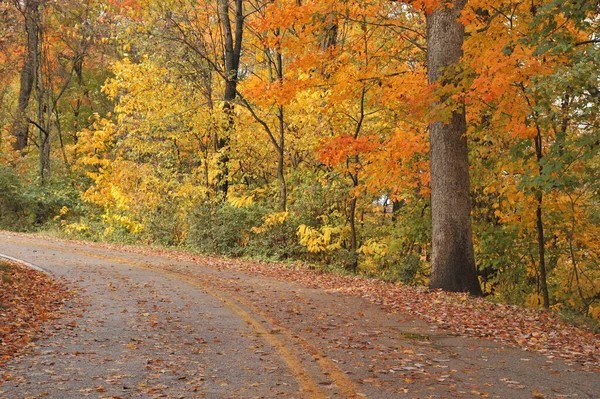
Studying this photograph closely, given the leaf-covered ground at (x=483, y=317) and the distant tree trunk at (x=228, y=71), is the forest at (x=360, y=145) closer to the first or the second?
the distant tree trunk at (x=228, y=71)

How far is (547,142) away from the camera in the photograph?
17422 mm

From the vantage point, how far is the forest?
492 inches

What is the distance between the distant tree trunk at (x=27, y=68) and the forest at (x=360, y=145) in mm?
299

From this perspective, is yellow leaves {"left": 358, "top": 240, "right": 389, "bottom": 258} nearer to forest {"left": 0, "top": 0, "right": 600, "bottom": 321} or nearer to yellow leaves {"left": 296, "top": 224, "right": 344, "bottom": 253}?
forest {"left": 0, "top": 0, "right": 600, "bottom": 321}

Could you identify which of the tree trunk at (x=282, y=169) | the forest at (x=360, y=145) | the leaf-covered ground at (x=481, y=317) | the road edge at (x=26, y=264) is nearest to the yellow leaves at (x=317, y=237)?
the forest at (x=360, y=145)

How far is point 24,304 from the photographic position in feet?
36.4

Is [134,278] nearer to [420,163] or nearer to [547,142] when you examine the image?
[420,163]

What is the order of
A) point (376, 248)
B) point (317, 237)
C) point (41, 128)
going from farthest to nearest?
point (41, 128)
point (317, 237)
point (376, 248)

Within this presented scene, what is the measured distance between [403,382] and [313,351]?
5.40 feet

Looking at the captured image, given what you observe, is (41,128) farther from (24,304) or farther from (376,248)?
(24,304)

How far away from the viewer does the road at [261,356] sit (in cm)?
643

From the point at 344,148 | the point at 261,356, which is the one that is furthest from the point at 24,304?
the point at 344,148

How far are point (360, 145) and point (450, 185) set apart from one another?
13.0 feet

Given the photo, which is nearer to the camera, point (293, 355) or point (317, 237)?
point (293, 355)
